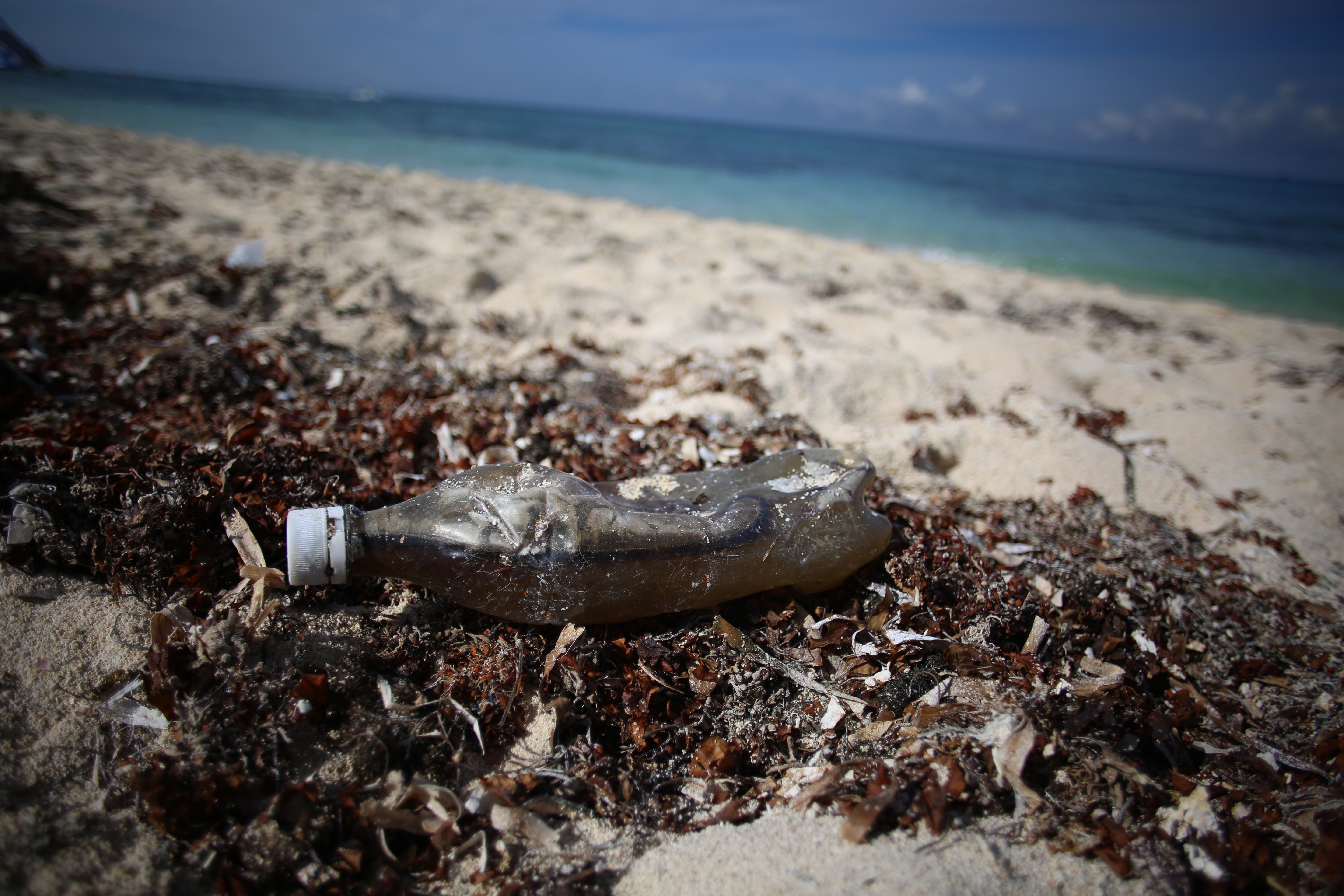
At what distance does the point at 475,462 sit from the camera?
2076 mm

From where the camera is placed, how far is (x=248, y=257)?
3.61 metres

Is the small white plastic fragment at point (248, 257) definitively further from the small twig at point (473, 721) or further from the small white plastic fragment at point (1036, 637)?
the small white plastic fragment at point (1036, 637)

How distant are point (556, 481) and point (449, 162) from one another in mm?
13021

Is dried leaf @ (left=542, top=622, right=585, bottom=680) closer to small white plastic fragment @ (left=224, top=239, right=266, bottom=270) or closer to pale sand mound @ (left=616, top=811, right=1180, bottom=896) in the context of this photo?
pale sand mound @ (left=616, top=811, right=1180, bottom=896)

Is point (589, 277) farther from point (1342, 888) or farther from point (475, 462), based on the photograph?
point (1342, 888)

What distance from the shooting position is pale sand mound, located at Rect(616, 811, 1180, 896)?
3.81ft

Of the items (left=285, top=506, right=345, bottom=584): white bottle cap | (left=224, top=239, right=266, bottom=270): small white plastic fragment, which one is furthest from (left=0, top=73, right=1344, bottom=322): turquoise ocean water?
(left=285, top=506, right=345, bottom=584): white bottle cap

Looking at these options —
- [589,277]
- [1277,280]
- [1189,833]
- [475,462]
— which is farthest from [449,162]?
[1277,280]

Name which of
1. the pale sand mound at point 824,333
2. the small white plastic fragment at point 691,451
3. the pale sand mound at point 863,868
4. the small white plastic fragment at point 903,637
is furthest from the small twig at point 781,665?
the pale sand mound at point 824,333

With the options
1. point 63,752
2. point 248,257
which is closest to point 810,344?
point 63,752

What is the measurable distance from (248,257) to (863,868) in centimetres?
434

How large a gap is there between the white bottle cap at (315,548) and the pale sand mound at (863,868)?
929mm

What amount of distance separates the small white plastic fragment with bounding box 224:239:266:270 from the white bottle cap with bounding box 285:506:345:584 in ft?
9.39

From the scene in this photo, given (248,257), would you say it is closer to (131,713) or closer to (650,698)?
(131,713)
